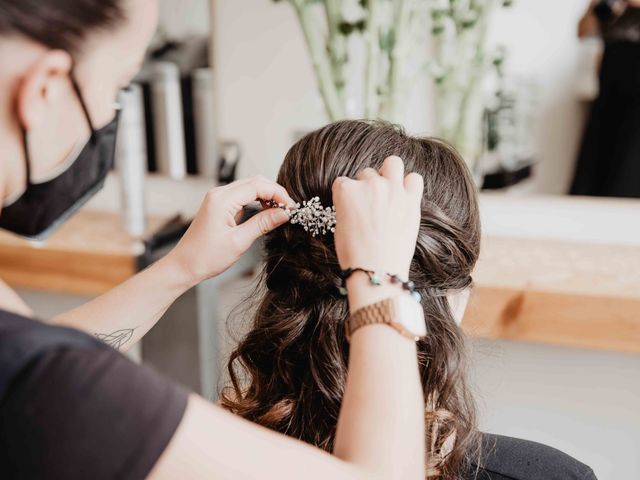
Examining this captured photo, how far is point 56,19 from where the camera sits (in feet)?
1.67

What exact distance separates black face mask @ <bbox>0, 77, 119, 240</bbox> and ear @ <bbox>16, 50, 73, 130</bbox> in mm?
46

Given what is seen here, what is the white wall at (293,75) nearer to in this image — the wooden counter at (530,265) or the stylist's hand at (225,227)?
the wooden counter at (530,265)

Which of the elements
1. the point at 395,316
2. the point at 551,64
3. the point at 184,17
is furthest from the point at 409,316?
the point at 184,17

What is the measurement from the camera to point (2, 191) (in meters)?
0.59

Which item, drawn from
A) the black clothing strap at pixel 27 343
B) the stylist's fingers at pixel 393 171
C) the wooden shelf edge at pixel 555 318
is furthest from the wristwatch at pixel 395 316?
the wooden shelf edge at pixel 555 318

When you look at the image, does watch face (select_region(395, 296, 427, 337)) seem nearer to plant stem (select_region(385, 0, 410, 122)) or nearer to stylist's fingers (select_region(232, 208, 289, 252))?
stylist's fingers (select_region(232, 208, 289, 252))

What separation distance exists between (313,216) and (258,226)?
77 mm

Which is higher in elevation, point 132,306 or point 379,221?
point 379,221

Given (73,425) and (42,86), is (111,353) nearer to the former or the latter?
(73,425)

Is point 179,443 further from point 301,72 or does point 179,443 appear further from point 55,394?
point 301,72

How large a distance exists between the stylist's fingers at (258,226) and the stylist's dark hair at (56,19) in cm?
30

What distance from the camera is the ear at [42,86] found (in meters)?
0.52

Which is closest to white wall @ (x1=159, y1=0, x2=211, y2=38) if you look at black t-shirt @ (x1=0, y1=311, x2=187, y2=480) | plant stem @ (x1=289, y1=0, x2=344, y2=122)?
plant stem @ (x1=289, y1=0, x2=344, y2=122)

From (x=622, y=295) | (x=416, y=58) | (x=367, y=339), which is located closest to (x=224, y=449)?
(x=367, y=339)
